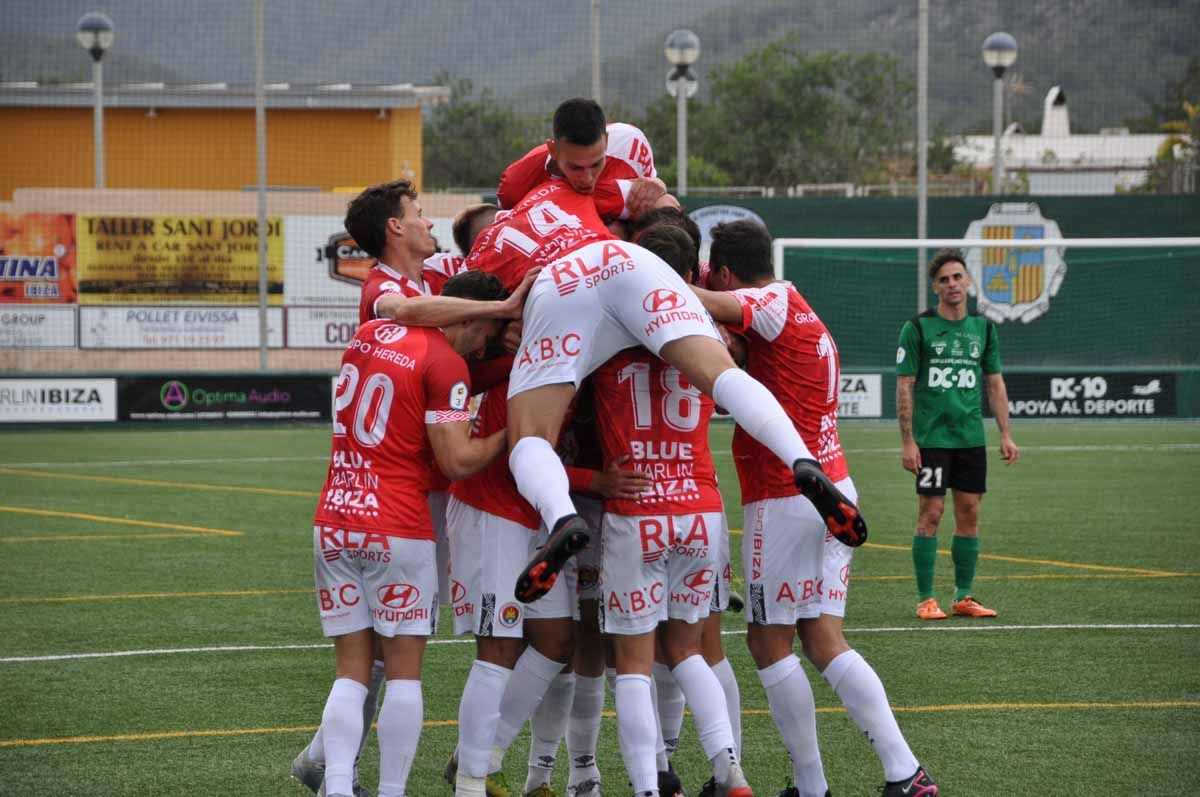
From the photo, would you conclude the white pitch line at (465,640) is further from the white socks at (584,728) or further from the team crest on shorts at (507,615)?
the team crest on shorts at (507,615)

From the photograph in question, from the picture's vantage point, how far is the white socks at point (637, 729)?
17.5 feet

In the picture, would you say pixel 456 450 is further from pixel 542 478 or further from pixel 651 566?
pixel 651 566

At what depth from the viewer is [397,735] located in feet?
17.7

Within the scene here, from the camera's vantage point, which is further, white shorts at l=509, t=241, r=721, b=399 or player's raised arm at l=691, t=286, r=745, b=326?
player's raised arm at l=691, t=286, r=745, b=326

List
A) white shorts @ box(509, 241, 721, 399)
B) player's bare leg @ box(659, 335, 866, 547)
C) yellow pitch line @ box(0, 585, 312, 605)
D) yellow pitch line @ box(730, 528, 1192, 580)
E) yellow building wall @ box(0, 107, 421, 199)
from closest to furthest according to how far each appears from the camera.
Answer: player's bare leg @ box(659, 335, 866, 547) < white shorts @ box(509, 241, 721, 399) < yellow pitch line @ box(0, 585, 312, 605) < yellow pitch line @ box(730, 528, 1192, 580) < yellow building wall @ box(0, 107, 421, 199)

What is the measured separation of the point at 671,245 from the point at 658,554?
1184 millimetres

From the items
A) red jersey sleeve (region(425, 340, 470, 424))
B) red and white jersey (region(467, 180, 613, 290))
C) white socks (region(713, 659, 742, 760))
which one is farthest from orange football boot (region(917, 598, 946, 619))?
red jersey sleeve (region(425, 340, 470, 424))

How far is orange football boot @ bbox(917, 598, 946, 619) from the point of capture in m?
9.79

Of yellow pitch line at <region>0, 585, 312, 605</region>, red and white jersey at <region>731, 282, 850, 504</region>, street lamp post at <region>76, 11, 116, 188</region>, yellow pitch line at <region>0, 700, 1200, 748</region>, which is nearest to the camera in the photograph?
red and white jersey at <region>731, 282, 850, 504</region>

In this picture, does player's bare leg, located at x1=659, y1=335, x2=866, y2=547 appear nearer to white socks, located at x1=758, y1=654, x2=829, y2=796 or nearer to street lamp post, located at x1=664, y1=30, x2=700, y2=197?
white socks, located at x1=758, y1=654, x2=829, y2=796

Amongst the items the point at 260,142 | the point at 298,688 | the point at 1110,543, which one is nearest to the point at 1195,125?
the point at 260,142

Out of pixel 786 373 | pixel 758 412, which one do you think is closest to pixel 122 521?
pixel 786 373

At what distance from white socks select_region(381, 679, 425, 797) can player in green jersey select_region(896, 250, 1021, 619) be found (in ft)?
16.9

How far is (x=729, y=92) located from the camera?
6944 centimetres
